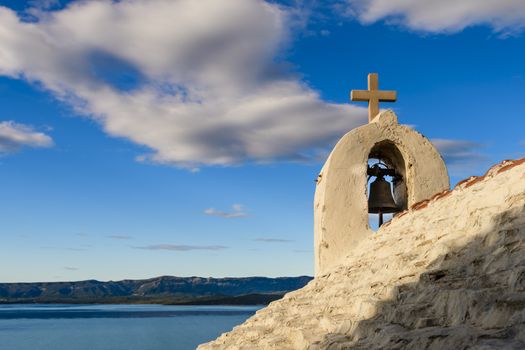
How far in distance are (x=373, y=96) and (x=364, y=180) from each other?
5.72 ft

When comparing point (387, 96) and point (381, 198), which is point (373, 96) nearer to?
point (387, 96)

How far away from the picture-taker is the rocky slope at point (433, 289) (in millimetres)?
3457

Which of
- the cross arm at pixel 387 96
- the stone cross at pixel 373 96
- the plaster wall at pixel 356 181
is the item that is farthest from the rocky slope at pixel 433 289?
the cross arm at pixel 387 96

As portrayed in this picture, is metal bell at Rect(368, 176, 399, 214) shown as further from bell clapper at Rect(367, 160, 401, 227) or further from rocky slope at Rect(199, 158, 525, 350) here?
rocky slope at Rect(199, 158, 525, 350)

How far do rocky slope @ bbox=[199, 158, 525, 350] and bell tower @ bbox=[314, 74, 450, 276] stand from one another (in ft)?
5.51

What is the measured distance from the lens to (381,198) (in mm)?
10336

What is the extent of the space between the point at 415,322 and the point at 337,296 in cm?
244

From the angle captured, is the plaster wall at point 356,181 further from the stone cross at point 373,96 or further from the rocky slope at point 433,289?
the rocky slope at point 433,289

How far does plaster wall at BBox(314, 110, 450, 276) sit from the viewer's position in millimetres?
9453

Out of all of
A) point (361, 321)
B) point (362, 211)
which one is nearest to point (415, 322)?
point (361, 321)

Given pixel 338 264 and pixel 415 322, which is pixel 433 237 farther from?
pixel 338 264

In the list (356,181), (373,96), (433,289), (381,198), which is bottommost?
(433,289)

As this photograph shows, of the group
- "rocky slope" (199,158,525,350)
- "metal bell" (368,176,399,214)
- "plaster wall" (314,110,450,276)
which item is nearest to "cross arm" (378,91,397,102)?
"plaster wall" (314,110,450,276)

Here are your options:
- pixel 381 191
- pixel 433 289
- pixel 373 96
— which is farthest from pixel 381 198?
pixel 433 289
